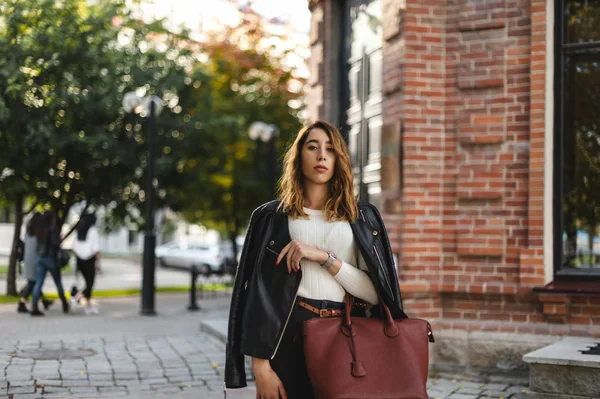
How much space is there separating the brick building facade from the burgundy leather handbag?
15.1 ft

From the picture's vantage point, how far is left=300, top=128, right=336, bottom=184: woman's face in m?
3.59

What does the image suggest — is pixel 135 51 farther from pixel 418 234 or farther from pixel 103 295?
pixel 418 234

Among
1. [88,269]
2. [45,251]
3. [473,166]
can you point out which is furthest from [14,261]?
[473,166]

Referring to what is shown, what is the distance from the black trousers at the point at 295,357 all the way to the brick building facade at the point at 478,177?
14.7 feet

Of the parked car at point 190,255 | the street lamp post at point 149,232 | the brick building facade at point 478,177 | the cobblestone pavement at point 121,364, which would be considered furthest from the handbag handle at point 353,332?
the parked car at point 190,255

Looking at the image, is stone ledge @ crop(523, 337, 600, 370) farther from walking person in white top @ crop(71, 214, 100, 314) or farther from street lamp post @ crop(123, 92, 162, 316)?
walking person in white top @ crop(71, 214, 100, 314)

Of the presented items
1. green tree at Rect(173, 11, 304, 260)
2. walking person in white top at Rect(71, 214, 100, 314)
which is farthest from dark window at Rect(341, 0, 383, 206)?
green tree at Rect(173, 11, 304, 260)

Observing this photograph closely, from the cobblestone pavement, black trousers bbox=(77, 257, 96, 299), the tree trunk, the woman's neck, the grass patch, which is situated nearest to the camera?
the woman's neck

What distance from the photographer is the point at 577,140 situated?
8078mm

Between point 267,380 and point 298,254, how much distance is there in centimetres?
56

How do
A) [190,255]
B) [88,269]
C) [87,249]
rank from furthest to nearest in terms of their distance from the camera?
[190,255]
[88,269]
[87,249]

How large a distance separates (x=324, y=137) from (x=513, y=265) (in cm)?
468

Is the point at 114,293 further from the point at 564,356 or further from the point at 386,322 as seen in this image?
the point at 386,322

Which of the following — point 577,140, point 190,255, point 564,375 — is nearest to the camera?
point 564,375
